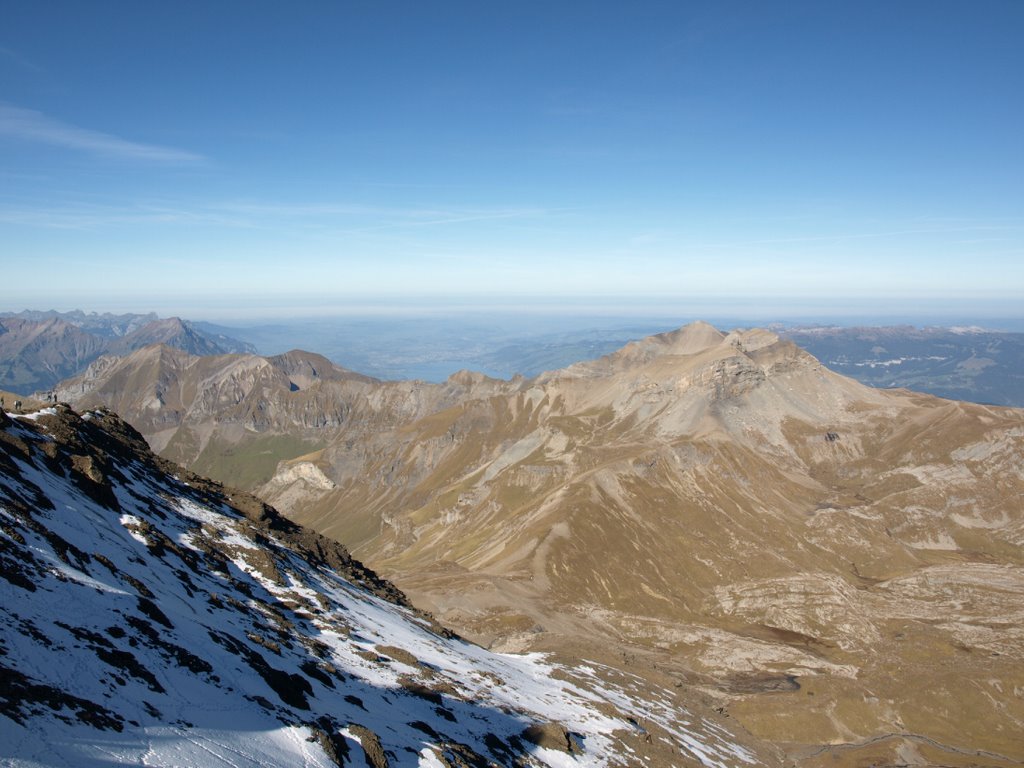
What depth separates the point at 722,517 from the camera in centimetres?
17725

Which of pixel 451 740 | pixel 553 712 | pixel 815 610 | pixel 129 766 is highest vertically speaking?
pixel 129 766

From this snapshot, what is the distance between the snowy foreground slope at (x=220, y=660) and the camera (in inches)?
896

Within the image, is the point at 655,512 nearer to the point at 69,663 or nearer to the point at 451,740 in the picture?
the point at 451,740

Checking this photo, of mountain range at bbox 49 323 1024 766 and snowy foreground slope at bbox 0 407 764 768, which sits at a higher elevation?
snowy foreground slope at bbox 0 407 764 768

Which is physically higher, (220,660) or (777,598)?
(220,660)

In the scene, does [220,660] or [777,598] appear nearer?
[220,660]

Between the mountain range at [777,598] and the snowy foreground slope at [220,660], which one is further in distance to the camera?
the mountain range at [777,598]

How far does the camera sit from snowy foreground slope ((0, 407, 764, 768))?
22.8 m

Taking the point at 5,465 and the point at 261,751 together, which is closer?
the point at 261,751

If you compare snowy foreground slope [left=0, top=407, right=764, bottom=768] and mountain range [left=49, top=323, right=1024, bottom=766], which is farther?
mountain range [left=49, top=323, right=1024, bottom=766]

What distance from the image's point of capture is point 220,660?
32.7 metres

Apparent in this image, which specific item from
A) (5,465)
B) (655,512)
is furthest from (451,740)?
(655,512)

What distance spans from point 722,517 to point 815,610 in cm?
4465

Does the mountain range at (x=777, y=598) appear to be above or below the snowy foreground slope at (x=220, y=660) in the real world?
below
